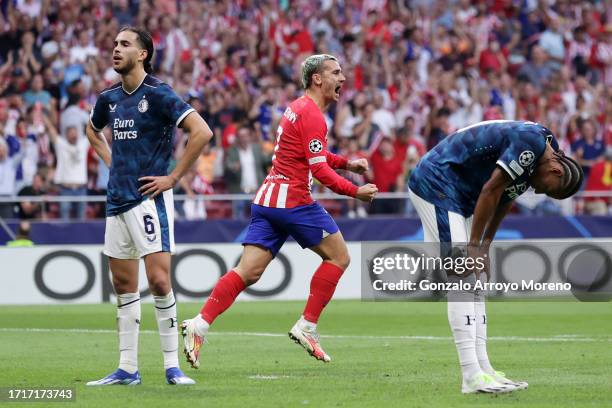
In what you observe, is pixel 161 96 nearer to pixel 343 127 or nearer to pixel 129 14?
pixel 343 127

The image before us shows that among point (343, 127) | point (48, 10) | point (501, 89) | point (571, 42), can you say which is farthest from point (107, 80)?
point (571, 42)

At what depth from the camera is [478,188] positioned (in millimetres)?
8977

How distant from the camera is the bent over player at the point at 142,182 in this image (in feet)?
30.2

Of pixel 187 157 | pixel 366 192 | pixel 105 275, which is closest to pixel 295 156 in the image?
pixel 366 192

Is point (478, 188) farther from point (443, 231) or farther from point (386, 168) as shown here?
point (386, 168)

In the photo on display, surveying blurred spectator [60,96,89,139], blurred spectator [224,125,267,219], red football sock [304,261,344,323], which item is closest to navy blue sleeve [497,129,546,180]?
red football sock [304,261,344,323]

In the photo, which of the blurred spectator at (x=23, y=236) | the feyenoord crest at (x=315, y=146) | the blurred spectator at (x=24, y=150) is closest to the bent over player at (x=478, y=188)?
the feyenoord crest at (x=315, y=146)

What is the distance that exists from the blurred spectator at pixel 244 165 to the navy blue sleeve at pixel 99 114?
1183cm

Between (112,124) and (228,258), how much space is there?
1033cm

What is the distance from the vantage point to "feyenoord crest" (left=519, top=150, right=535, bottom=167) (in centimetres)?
837

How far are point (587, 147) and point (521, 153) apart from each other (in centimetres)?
1550

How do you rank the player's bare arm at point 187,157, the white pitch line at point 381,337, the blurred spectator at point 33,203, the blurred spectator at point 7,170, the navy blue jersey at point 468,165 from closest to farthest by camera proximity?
the navy blue jersey at point 468,165 < the player's bare arm at point 187,157 < the white pitch line at point 381,337 < the blurred spectator at point 33,203 < the blurred spectator at point 7,170

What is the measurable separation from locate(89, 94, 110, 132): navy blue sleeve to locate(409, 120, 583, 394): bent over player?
245cm

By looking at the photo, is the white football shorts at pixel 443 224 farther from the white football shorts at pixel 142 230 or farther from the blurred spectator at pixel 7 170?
the blurred spectator at pixel 7 170
